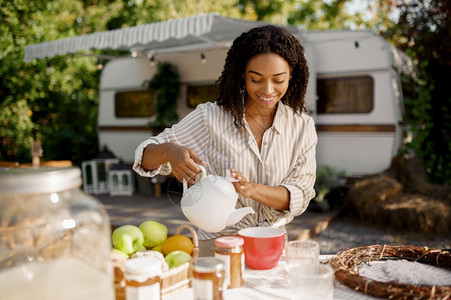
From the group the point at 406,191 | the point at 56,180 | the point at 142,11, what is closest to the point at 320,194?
the point at 406,191

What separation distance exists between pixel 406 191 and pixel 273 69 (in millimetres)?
4917

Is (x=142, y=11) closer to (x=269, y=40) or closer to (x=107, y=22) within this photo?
(x=107, y=22)

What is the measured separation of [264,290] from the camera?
1.37m

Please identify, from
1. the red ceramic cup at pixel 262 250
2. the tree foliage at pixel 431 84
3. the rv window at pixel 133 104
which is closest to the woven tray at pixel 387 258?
the red ceramic cup at pixel 262 250

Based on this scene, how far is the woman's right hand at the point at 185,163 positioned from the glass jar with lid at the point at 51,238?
0.50 metres

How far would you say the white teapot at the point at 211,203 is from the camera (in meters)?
1.45

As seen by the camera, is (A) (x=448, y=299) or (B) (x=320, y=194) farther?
(B) (x=320, y=194)

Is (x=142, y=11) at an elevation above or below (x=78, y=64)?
above

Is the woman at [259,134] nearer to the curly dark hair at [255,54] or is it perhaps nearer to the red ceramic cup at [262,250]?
the curly dark hair at [255,54]

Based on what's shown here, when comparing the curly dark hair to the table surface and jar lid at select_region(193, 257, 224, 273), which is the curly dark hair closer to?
the table surface

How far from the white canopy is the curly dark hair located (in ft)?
11.1

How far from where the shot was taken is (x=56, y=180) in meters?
0.93

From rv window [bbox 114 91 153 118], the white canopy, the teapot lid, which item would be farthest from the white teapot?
rv window [bbox 114 91 153 118]

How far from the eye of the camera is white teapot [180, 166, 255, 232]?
1450mm
